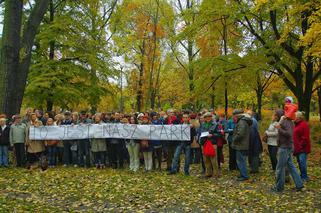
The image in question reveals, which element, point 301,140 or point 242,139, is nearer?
point 301,140

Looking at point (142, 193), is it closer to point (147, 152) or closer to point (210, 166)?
point (210, 166)

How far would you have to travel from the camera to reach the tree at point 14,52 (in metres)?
15.1

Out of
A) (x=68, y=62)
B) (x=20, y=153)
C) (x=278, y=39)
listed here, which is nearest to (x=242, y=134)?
(x=20, y=153)

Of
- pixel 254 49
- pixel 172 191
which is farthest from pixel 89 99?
A: pixel 172 191

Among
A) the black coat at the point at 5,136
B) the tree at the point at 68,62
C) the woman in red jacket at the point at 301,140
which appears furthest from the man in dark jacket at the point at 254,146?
the tree at the point at 68,62

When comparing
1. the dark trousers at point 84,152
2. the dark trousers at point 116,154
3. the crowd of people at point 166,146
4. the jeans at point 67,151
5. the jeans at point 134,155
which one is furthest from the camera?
the jeans at point 67,151

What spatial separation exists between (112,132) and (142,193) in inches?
171

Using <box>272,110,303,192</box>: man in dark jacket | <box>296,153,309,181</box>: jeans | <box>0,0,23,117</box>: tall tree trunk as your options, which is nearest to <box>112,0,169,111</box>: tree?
<box>0,0,23,117</box>: tall tree trunk

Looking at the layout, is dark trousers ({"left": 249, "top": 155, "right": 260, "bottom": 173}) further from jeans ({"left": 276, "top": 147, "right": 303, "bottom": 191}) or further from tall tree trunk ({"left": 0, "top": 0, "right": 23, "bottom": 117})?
tall tree trunk ({"left": 0, "top": 0, "right": 23, "bottom": 117})

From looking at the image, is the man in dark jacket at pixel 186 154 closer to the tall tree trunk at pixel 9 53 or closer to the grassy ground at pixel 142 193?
the grassy ground at pixel 142 193

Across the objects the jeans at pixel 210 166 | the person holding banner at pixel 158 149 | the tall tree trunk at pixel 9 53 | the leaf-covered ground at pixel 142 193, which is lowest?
the leaf-covered ground at pixel 142 193

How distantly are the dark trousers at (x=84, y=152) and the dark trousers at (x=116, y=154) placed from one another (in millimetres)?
861

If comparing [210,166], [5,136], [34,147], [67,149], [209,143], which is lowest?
[210,166]

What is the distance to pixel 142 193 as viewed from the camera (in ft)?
33.3
